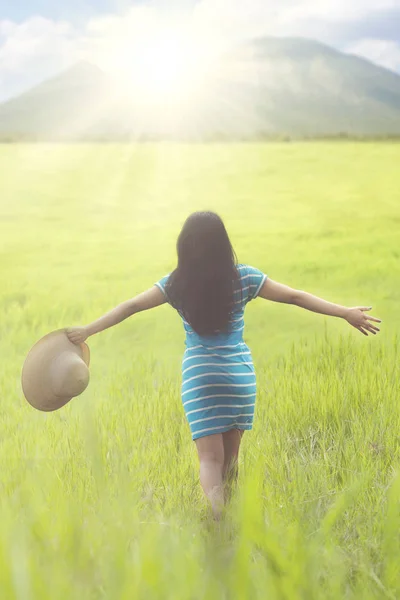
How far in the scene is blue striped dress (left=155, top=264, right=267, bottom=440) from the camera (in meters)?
1.63

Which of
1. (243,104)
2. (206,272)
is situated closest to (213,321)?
(206,272)

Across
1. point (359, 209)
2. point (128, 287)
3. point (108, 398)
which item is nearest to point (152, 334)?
point (128, 287)

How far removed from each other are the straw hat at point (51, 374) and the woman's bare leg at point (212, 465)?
0.31 meters

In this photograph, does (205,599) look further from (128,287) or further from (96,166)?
(96,166)

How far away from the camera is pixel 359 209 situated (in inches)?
230

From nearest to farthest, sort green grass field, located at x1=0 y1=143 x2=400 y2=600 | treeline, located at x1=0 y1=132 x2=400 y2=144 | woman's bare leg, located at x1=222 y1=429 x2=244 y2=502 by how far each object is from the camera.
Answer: green grass field, located at x1=0 y1=143 x2=400 y2=600 → woman's bare leg, located at x1=222 y1=429 x2=244 y2=502 → treeline, located at x1=0 y1=132 x2=400 y2=144

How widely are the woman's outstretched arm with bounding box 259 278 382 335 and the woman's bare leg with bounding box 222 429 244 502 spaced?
0.33m

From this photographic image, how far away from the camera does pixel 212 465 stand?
1636mm

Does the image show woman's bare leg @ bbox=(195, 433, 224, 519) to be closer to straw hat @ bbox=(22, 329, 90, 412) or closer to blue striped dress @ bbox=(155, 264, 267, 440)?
blue striped dress @ bbox=(155, 264, 267, 440)

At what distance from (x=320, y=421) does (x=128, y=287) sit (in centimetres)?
228

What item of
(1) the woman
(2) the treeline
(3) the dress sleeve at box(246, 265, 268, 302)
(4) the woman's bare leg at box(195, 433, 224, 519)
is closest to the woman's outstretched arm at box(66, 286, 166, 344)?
(1) the woman

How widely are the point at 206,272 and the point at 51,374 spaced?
403 millimetres

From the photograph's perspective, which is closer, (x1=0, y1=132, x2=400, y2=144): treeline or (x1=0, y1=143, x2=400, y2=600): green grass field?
(x1=0, y1=143, x2=400, y2=600): green grass field

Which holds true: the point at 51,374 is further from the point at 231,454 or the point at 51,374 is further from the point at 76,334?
the point at 231,454
